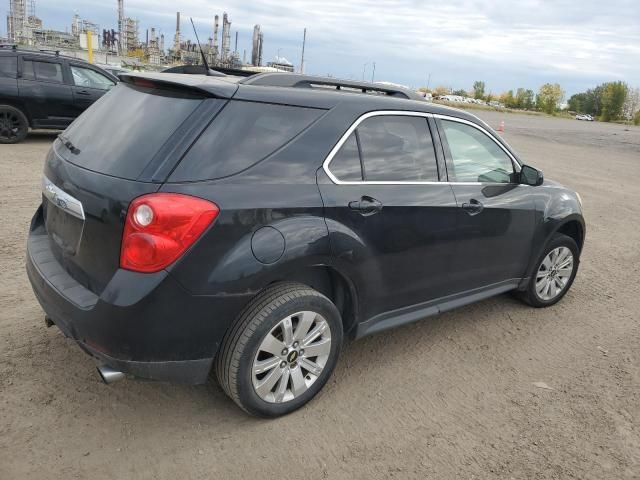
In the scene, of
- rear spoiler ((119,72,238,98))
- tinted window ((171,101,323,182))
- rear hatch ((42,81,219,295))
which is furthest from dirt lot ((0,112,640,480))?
rear spoiler ((119,72,238,98))

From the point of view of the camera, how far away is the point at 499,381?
141 inches

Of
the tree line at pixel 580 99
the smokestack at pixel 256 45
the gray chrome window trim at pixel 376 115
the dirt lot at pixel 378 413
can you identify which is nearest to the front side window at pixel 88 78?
the dirt lot at pixel 378 413

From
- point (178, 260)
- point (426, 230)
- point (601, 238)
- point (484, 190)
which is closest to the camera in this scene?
point (178, 260)

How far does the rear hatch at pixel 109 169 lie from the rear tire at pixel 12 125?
8660 mm

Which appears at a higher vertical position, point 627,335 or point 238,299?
point 238,299

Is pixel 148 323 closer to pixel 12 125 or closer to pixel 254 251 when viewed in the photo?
pixel 254 251

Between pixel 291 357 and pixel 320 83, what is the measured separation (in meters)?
1.67

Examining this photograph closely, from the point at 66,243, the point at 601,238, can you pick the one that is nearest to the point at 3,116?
the point at 66,243

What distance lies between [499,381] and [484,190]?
1317 mm

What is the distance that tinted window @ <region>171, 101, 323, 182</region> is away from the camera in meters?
2.56

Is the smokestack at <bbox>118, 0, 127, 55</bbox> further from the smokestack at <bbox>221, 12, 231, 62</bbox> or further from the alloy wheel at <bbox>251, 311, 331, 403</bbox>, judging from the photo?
the alloy wheel at <bbox>251, 311, 331, 403</bbox>

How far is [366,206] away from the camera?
3070mm

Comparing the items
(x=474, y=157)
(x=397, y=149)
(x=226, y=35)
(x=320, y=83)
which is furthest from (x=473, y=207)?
(x=226, y=35)

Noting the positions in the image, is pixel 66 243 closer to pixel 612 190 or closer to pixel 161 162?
pixel 161 162
